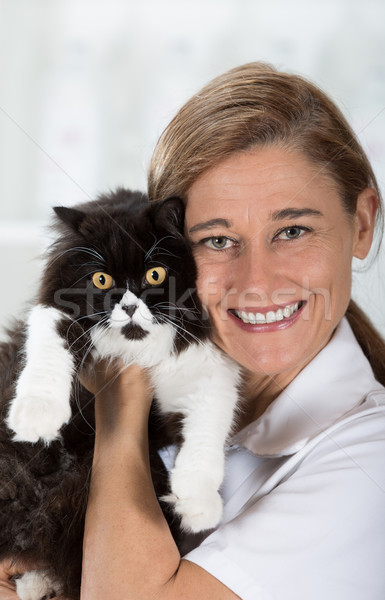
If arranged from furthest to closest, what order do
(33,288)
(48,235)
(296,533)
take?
1. (33,288)
2. (48,235)
3. (296,533)

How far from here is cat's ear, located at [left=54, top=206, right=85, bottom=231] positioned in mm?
1624

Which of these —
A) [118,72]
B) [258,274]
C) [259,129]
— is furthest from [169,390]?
[118,72]

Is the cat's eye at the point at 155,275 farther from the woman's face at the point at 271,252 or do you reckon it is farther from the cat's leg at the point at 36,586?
the cat's leg at the point at 36,586

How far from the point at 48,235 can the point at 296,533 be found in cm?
106

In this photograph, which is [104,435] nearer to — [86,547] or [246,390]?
[86,547]

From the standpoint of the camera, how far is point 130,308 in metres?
1.60

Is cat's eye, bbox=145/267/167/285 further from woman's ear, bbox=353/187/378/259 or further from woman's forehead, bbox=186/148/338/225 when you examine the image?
woman's ear, bbox=353/187/378/259

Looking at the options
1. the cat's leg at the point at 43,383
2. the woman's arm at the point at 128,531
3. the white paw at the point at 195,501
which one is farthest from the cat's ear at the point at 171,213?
the white paw at the point at 195,501

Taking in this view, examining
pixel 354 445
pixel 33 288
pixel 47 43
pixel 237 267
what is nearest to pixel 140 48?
pixel 47 43

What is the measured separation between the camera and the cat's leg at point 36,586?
1.53 meters

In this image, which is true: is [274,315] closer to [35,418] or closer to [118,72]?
[35,418]

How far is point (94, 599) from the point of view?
1.39 metres

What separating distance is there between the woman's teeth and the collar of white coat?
0.19 metres

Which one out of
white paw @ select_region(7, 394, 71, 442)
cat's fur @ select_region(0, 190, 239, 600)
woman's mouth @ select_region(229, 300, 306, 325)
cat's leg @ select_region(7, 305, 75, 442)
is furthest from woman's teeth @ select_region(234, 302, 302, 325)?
white paw @ select_region(7, 394, 71, 442)
